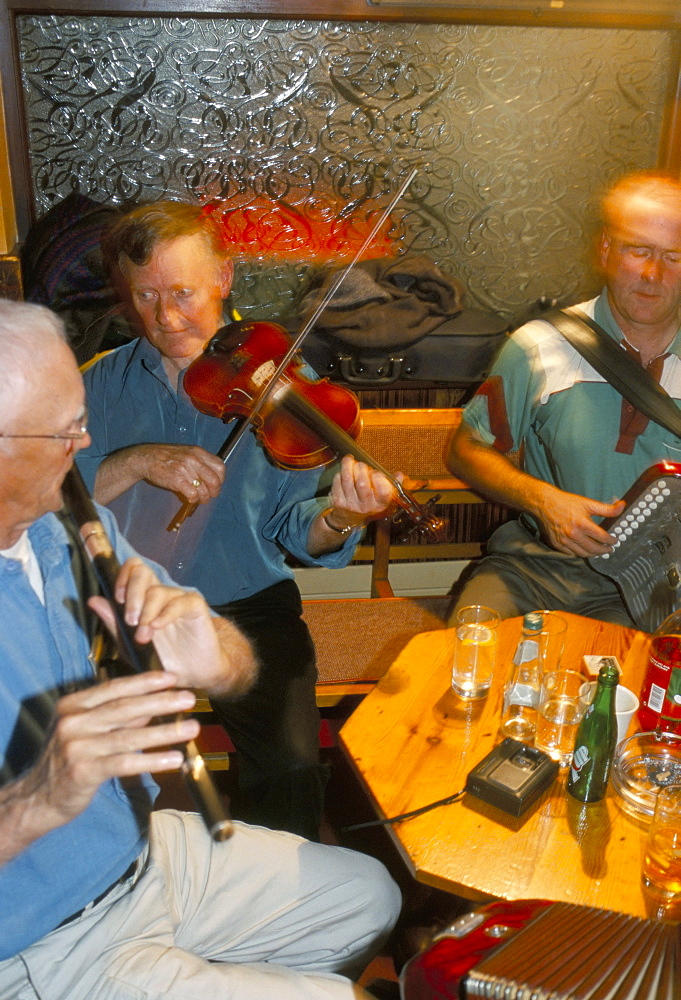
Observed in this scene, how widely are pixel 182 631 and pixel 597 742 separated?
666 millimetres

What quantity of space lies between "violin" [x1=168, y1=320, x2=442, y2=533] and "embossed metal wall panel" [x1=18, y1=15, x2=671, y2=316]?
1035mm

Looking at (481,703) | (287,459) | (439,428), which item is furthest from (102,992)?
(439,428)

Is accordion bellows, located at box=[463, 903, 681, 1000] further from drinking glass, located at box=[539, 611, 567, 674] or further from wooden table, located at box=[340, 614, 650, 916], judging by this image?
drinking glass, located at box=[539, 611, 567, 674]

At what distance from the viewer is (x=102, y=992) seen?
3.69ft

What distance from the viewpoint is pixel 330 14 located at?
2.65 m

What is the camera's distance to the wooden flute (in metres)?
0.91

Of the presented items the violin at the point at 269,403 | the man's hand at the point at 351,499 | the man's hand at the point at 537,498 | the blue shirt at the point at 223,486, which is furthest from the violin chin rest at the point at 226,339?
the man's hand at the point at 537,498

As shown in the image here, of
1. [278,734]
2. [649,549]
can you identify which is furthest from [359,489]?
[649,549]

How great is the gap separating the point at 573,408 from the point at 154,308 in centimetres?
109

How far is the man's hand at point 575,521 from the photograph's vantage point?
74.7 inches

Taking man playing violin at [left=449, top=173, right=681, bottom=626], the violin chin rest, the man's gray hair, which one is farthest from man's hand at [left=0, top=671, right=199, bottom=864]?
man playing violin at [left=449, top=173, right=681, bottom=626]

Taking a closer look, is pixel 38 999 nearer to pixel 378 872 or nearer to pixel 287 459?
pixel 378 872

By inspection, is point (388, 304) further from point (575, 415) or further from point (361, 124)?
point (575, 415)

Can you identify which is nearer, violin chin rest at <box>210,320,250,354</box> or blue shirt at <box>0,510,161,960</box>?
blue shirt at <box>0,510,161,960</box>
